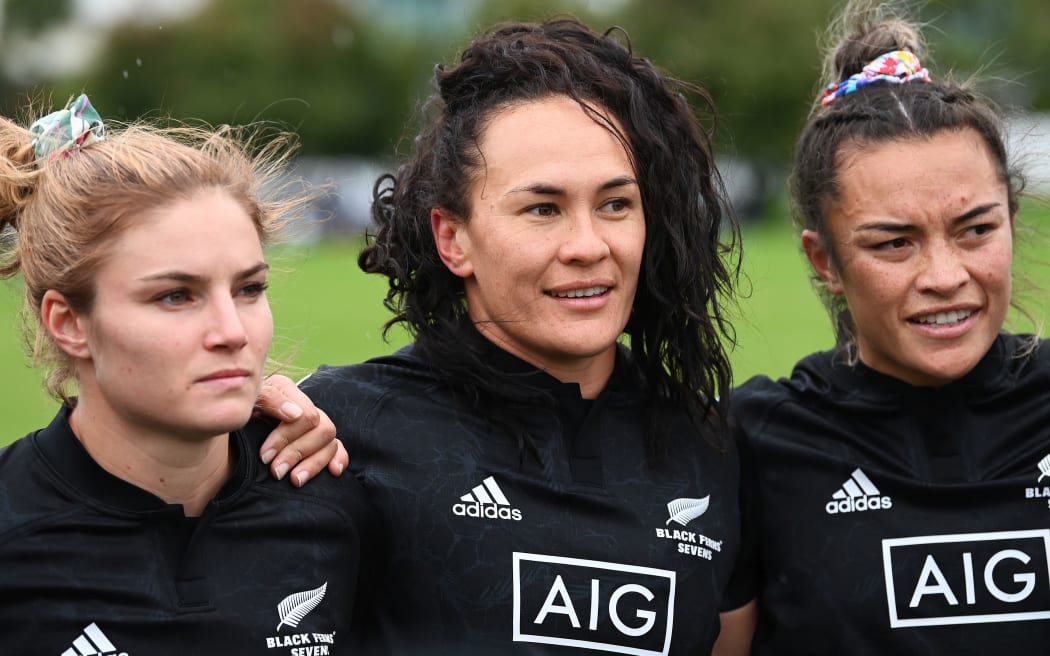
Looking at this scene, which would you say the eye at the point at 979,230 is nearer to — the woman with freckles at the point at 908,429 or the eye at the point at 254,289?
the woman with freckles at the point at 908,429

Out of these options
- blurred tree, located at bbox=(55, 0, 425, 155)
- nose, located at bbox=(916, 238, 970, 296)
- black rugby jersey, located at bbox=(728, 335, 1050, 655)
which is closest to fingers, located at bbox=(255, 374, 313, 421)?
black rugby jersey, located at bbox=(728, 335, 1050, 655)

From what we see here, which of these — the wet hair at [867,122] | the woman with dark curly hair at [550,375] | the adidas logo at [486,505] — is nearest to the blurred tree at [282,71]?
the wet hair at [867,122]

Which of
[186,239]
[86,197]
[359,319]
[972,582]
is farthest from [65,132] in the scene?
[359,319]

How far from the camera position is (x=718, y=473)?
412cm

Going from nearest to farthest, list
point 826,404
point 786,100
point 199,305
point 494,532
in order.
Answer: point 199,305
point 494,532
point 826,404
point 786,100

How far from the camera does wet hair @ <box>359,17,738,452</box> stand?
4.00 metres

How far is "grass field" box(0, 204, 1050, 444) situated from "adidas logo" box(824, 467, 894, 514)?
24.4 inches

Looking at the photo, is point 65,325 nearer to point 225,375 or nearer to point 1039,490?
point 225,375

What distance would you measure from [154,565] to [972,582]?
2203 mm

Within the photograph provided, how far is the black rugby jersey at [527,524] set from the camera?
370 centimetres

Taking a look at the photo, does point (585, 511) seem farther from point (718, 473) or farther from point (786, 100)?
point (786, 100)

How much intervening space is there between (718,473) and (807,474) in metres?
0.28

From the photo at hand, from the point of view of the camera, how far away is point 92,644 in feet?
10.6

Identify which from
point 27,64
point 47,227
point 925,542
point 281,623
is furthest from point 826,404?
point 27,64
